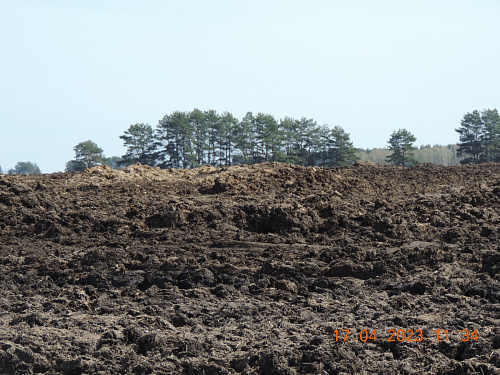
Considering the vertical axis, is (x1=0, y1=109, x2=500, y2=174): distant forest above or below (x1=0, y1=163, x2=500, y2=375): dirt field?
above

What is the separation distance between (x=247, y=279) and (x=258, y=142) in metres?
37.5

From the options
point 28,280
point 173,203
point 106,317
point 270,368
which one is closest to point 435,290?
point 270,368

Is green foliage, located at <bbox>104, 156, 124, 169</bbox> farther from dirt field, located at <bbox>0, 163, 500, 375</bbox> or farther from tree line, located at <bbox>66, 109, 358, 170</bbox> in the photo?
dirt field, located at <bbox>0, 163, 500, 375</bbox>

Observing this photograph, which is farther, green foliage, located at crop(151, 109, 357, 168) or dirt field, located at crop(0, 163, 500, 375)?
green foliage, located at crop(151, 109, 357, 168)

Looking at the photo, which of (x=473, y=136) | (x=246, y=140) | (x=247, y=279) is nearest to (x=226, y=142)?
(x=246, y=140)

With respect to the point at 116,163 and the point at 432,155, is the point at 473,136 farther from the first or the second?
the point at 116,163

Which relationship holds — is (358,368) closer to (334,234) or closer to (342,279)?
(342,279)

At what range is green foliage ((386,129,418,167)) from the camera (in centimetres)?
4393
